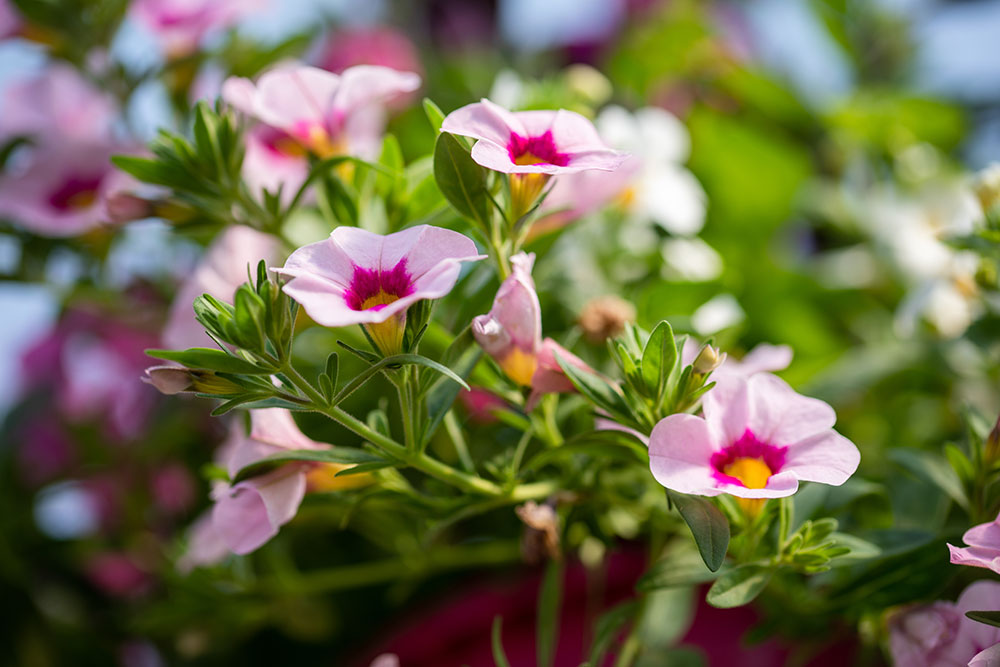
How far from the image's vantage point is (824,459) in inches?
11.2

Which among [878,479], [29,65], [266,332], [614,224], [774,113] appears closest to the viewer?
[266,332]

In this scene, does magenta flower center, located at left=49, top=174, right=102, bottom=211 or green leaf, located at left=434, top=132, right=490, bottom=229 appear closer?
green leaf, located at left=434, top=132, right=490, bottom=229

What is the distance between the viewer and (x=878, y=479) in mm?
423

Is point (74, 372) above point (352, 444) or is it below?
below

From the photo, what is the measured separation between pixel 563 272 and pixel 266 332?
0.21m

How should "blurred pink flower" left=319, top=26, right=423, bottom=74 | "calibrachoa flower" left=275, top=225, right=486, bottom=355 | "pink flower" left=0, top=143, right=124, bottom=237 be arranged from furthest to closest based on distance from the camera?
"blurred pink flower" left=319, top=26, right=423, bottom=74, "pink flower" left=0, top=143, right=124, bottom=237, "calibrachoa flower" left=275, top=225, right=486, bottom=355

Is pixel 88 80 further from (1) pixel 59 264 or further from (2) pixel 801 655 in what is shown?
(2) pixel 801 655

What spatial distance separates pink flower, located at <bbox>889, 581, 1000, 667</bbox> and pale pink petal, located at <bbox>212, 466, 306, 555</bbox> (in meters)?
0.23

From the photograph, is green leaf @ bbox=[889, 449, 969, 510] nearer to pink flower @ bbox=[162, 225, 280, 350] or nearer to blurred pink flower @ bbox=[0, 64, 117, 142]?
pink flower @ bbox=[162, 225, 280, 350]

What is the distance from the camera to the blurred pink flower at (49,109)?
558mm

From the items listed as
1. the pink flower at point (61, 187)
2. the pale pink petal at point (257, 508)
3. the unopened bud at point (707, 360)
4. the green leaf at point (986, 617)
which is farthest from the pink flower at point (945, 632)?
the pink flower at point (61, 187)

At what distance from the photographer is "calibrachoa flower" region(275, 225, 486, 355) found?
0.87 feet

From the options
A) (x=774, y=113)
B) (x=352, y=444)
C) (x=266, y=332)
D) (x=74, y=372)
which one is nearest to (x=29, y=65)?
(x=74, y=372)

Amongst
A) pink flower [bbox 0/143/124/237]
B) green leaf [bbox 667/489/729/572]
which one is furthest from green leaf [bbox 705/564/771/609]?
pink flower [bbox 0/143/124/237]
